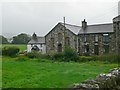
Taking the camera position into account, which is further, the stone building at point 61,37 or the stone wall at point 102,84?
the stone building at point 61,37

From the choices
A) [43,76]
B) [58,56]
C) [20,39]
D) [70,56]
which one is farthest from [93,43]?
[20,39]

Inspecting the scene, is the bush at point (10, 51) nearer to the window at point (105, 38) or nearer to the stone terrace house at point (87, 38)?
the stone terrace house at point (87, 38)

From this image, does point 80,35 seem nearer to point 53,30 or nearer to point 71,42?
point 71,42

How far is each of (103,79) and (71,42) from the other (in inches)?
1704

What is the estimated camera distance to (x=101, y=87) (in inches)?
245

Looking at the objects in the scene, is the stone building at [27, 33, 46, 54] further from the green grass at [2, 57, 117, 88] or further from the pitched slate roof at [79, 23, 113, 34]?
the green grass at [2, 57, 117, 88]

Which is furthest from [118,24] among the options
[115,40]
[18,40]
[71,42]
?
[18,40]

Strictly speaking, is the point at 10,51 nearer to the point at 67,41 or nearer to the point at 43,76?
the point at 67,41

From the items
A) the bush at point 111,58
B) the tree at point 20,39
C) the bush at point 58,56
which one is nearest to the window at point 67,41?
the bush at point 58,56

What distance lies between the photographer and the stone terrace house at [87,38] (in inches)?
1781

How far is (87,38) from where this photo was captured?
4841 cm

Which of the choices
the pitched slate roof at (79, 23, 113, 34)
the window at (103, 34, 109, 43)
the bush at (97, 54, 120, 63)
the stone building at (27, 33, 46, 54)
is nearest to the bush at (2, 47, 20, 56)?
the stone building at (27, 33, 46, 54)

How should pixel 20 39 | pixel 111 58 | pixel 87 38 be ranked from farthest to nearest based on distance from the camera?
1. pixel 20 39
2. pixel 87 38
3. pixel 111 58

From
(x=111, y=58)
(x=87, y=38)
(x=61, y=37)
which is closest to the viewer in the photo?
(x=111, y=58)
